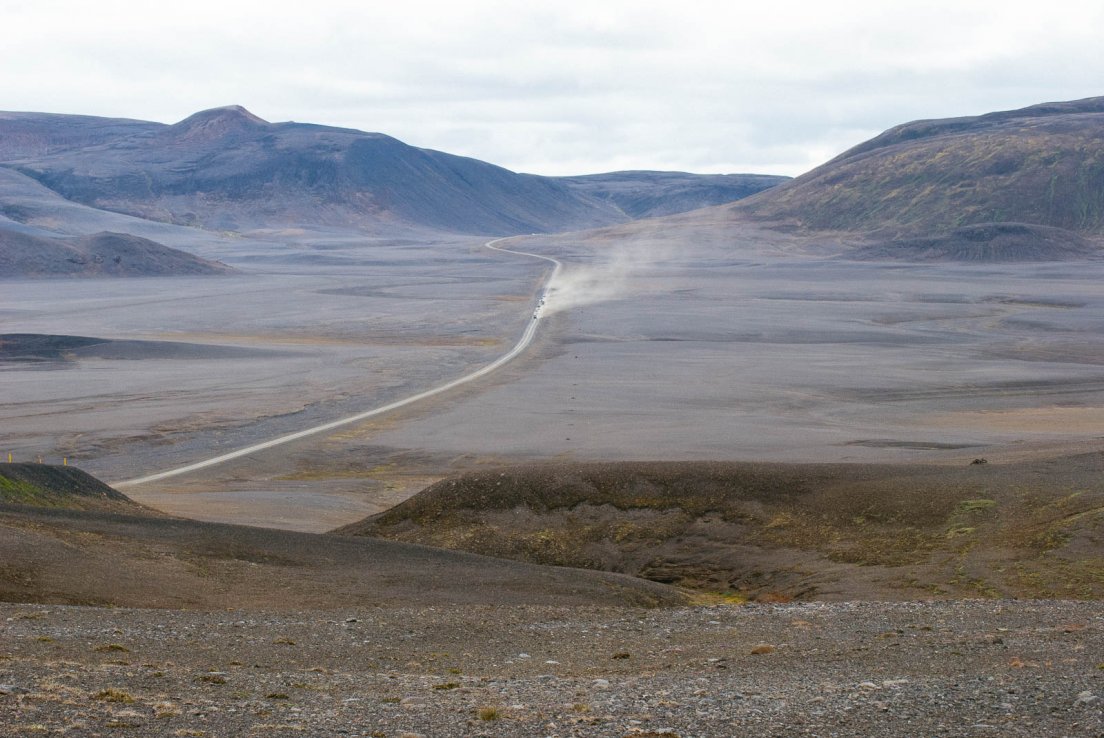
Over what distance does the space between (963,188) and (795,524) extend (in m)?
128

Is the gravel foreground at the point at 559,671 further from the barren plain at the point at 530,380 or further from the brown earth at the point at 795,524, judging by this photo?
the barren plain at the point at 530,380

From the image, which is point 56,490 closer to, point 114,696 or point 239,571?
point 239,571

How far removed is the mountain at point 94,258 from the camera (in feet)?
328

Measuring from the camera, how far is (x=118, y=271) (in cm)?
10119

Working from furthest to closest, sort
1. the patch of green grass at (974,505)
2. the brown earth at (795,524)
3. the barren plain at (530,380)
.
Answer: the barren plain at (530,380)
the patch of green grass at (974,505)
the brown earth at (795,524)

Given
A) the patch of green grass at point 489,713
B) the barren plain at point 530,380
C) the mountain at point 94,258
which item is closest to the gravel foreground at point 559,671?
the patch of green grass at point 489,713

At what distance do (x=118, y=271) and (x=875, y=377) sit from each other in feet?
253

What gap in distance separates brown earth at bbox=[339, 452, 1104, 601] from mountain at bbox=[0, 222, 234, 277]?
88.3 metres

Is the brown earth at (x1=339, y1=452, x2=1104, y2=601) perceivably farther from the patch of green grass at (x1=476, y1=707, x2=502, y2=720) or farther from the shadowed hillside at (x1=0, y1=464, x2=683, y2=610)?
the patch of green grass at (x1=476, y1=707, x2=502, y2=720)

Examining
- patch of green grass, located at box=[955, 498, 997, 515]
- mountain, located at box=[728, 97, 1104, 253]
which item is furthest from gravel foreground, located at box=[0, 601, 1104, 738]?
mountain, located at box=[728, 97, 1104, 253]

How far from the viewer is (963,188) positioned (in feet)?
449

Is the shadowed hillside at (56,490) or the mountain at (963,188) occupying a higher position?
the mountain at (963,188)

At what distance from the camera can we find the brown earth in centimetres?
1471

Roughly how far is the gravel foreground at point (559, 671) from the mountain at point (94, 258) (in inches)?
3779
